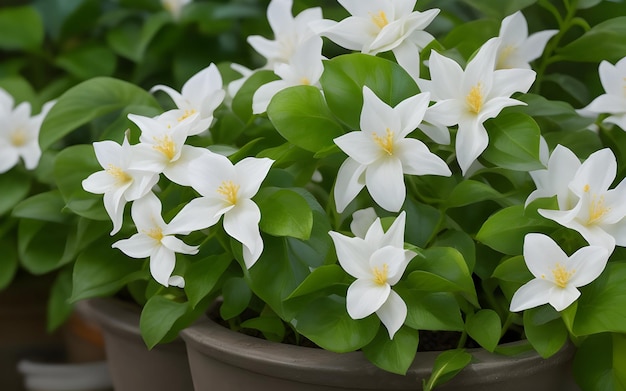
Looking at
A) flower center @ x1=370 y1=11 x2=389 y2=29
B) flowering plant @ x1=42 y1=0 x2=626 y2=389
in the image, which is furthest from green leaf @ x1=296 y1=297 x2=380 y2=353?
flower center @ x1=370 y1=11 x2=389 y2=29

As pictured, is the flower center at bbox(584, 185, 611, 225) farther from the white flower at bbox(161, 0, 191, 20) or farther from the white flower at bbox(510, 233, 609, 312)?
the white flower at bbox(161, 0, 191, 20)

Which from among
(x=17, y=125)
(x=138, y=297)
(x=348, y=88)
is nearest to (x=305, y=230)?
(x=348, y=88)

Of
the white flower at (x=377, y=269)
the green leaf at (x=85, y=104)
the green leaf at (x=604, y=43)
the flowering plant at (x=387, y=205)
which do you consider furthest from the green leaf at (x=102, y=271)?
the green leaf at (x=604, y=43)

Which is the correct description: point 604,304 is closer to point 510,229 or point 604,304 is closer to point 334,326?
point 510,229

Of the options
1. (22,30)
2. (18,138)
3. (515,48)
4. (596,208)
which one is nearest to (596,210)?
(596,208)

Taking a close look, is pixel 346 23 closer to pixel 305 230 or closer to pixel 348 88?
pixel 348 88

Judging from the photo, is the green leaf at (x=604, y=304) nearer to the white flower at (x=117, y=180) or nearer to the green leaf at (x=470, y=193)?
the green leaf at (x=470, y=193)
